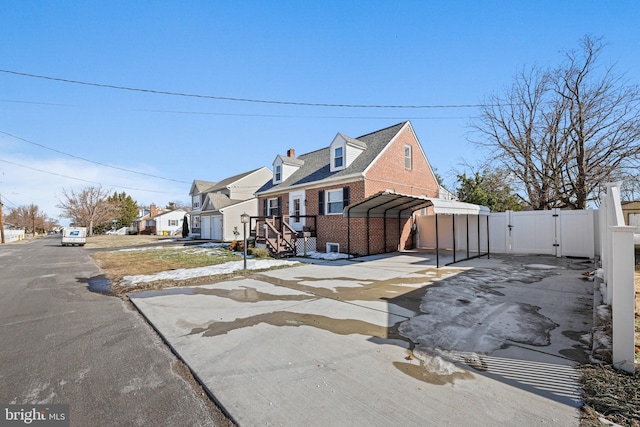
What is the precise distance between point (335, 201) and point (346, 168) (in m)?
1.82

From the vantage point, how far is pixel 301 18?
10883 millimetres

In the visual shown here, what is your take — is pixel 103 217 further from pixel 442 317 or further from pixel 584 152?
pixel 584 152

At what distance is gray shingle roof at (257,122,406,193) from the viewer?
14125mm

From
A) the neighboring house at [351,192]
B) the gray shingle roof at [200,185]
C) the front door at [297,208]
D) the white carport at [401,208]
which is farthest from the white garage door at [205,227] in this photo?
the white carport at [401,208]

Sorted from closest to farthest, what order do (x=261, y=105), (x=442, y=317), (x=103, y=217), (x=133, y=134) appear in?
(x=442, y=317) < (x=261, y=105) < (x=133, y=134) < (x=103, y=217)

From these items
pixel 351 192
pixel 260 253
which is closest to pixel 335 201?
pixel 351 192

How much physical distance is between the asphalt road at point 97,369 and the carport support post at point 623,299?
417 centimetres

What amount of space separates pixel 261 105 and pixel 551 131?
16038mm

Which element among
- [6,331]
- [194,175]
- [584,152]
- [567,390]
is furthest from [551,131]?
[194,175]

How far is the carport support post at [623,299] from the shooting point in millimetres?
2996

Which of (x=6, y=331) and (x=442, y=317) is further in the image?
(x=442, y=317)

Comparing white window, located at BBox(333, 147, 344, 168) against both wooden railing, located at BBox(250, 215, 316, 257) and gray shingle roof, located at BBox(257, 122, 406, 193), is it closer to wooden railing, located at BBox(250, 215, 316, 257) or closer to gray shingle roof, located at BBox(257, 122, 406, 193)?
gray shingle roof, located at BBox(257, 122, 406, 193)

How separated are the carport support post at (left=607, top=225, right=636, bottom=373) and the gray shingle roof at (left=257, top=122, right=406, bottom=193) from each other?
33.8 ft

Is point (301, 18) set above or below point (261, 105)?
above
